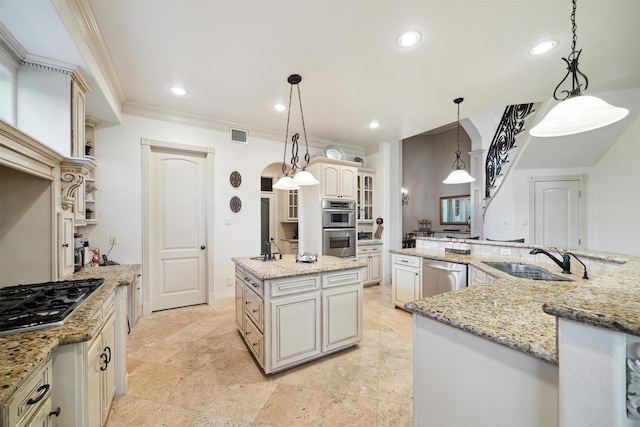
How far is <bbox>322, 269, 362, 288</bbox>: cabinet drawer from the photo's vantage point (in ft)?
7.50

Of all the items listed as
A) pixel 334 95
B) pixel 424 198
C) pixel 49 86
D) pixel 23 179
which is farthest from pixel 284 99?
pixel 424 198

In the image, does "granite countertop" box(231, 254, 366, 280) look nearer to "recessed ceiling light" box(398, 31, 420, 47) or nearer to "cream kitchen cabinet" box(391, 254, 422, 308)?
"cream kitchen cabinet" box(391, 254, 422, 308)

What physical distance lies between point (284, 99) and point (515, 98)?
114 inches

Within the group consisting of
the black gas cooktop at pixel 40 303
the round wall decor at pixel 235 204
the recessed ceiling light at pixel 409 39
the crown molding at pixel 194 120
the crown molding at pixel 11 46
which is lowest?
the black gas cooktop at pixel 40 303

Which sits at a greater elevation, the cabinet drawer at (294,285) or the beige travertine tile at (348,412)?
the cabinet drawer at (294,285)

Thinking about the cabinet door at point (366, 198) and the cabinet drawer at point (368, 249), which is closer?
the cabinet drawer at point (368, 249)

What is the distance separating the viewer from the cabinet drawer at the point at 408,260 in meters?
3.26

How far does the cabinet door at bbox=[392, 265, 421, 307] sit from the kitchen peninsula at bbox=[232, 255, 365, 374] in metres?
1.17

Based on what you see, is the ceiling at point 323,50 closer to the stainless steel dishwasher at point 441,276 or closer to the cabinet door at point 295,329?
the stainless steel dishwasher at point 441,276

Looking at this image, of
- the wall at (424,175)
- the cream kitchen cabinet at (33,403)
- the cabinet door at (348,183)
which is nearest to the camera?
the cream kitchen cabinet at (33,403)

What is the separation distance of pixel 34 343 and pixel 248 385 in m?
1.44

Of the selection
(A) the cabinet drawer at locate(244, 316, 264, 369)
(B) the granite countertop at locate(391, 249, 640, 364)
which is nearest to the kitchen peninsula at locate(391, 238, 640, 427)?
(B) the granite countertop at locate(391, 249, 640, 364)

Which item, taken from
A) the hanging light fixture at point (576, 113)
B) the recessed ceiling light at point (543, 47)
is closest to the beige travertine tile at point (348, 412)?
the hanging light fixture at point (576, 113)

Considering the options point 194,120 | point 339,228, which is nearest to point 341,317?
point 339,228
